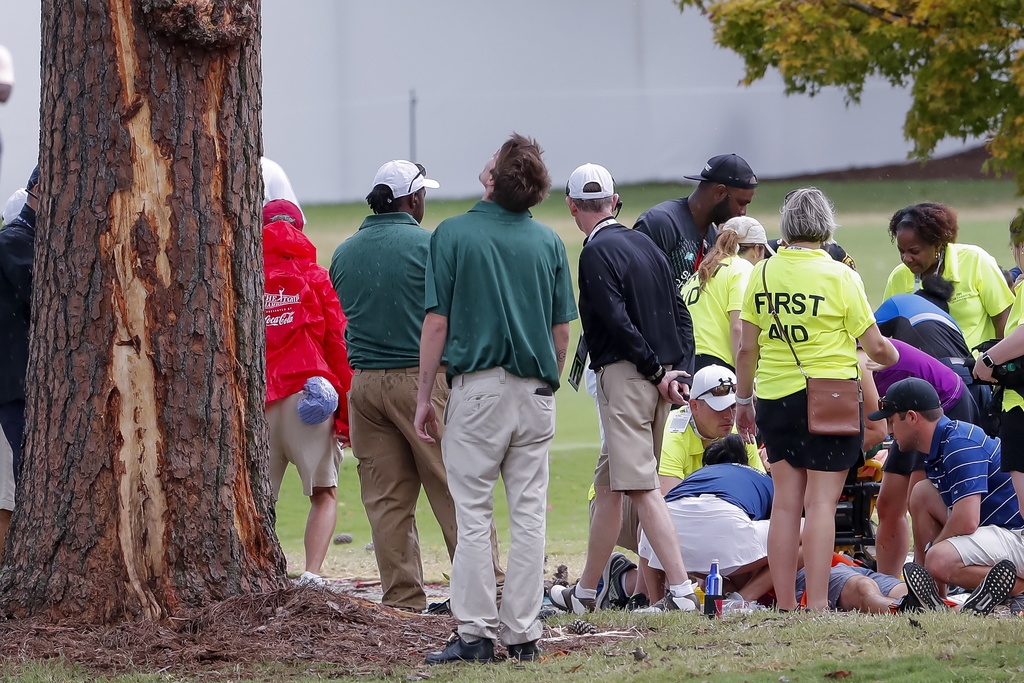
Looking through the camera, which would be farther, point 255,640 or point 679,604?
point 679,604

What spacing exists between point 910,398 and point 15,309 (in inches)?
166

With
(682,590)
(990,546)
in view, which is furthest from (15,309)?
(990,546)

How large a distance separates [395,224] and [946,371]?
2.90 m

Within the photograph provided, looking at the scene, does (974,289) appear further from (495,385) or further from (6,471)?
(6,471)

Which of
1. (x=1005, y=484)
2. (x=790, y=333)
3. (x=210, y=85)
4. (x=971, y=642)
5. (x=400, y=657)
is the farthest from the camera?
(x=1005, y=484)

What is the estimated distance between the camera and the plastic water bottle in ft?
17.1

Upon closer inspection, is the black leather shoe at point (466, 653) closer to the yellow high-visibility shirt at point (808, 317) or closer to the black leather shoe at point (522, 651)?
the black leather shoe at point (522, 651)

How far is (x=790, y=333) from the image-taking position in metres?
5.39

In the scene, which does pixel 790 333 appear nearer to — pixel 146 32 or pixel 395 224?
pixel 395 224

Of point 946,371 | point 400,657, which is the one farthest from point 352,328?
point 946,371

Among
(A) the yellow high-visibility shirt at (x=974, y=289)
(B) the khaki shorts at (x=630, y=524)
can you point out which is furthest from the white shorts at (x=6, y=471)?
(A) the yellow high-visibility shirt at (x=974, y=289)

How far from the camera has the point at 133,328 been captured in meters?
4.68

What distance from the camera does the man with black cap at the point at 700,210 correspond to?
691 centimetres

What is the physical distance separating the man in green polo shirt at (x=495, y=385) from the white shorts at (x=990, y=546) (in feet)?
7.43
